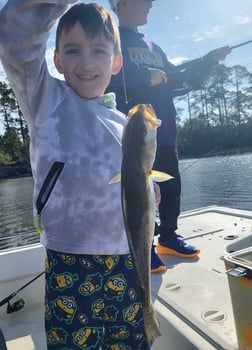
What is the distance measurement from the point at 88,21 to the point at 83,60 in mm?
150

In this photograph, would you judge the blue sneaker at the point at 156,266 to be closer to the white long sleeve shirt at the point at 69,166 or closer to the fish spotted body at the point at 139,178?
the white long sleeve shirt at the point at 69,166

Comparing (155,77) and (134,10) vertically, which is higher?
(134,10)

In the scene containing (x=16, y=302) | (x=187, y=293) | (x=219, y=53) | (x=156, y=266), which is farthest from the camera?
(x=219, y=53)

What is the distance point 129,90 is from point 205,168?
2299 cm

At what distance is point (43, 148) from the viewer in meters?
1.54

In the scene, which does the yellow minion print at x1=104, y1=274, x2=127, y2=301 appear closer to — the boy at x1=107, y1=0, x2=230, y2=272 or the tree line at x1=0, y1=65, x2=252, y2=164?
the boy at x1=107, y1=0, x2=230, y2=272

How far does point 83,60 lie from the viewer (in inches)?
60.1

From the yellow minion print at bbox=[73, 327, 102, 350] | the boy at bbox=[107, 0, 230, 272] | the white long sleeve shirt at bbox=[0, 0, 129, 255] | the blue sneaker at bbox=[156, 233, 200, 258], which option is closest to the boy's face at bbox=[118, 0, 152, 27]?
the boy at bbox=[107, 0, 230, 272]

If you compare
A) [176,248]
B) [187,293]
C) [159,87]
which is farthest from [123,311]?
[159,87]

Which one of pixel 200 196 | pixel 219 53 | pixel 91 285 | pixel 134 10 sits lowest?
pixel 200 196

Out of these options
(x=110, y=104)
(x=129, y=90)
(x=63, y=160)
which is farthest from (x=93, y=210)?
(x=129, y=90)

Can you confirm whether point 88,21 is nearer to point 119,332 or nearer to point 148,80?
point 148,80

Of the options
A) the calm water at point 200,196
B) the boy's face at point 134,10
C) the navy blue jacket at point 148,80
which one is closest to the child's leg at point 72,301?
the navy blue jacket at point 148,80

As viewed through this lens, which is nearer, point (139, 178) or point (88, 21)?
→ point (139, 178)
